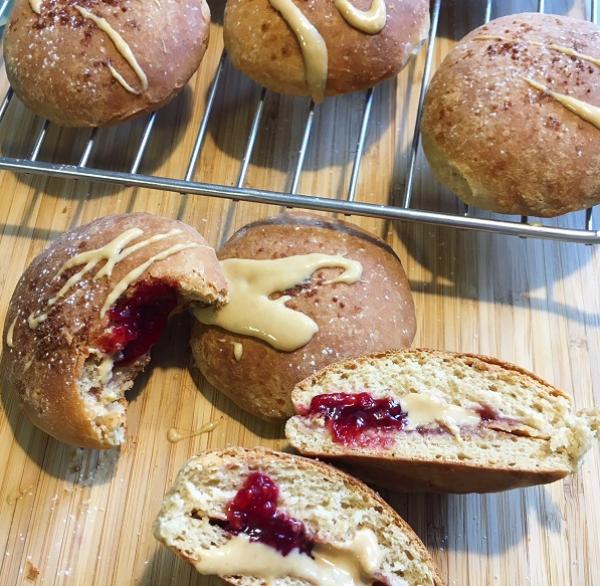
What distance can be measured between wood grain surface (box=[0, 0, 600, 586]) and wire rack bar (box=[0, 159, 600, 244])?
285 mm

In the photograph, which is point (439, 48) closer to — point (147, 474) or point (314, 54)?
point (314, 54)

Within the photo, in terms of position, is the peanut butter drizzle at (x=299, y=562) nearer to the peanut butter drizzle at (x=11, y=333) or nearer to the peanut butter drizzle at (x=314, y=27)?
the peanut butter drizzle at (x=11, y=333)

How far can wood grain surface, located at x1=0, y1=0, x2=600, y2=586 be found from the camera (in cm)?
163

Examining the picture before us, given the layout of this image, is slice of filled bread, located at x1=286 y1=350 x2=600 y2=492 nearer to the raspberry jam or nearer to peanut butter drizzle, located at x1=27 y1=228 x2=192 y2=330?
the raspberry jam

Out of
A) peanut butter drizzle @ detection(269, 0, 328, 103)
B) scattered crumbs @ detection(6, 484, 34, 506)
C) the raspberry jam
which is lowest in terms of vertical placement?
scattered crumbs @ detection(6, 484, 34, 506)

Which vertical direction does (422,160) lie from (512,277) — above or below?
above

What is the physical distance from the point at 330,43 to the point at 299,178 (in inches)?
17.3

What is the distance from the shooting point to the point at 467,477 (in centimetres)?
143

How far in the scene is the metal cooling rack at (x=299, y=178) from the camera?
1.65 metres

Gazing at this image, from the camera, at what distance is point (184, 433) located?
1757 millimetres

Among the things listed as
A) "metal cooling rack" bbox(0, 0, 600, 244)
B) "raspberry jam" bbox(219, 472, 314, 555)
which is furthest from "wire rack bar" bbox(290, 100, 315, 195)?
"raspberry jam" bbox(219, 472, 314, 555)

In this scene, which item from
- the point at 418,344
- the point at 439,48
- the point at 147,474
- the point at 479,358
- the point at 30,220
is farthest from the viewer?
the point at 439,48

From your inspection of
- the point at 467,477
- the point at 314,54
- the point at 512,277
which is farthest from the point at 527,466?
the point at 314,54

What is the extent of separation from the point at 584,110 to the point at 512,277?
523 mm
